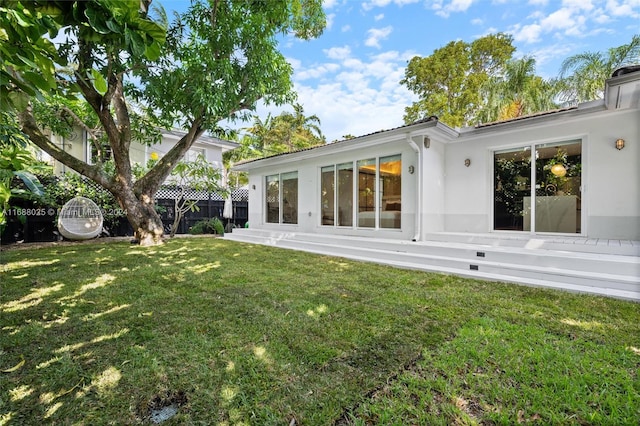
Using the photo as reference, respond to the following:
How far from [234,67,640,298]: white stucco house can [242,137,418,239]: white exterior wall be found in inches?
1.2


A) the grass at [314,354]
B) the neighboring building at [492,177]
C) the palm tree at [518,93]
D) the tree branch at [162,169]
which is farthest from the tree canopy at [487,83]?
the grass at [314,354]

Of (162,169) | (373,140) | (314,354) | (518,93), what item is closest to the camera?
(314,354)

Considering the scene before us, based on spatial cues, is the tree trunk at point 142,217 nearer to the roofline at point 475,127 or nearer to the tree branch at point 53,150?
the tree branch at point 53,150

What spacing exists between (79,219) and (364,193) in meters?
8.69

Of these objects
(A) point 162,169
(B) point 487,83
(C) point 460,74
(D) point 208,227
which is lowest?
(D) point 208,227

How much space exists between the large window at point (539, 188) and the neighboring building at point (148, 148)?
10.1 metres

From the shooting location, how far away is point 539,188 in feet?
20.0

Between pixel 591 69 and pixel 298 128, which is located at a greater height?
pixel 591 69

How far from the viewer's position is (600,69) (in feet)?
51.0

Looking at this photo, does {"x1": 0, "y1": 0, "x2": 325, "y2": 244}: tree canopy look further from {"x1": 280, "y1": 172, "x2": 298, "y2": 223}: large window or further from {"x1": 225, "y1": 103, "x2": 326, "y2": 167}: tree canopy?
{"x1": 225, "y1": 103, "x2": 326, "y2": 167}: tree canopy

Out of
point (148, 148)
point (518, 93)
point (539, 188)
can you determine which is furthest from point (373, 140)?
point (518, 93)

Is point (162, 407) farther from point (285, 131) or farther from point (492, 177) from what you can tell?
point (285, 131)

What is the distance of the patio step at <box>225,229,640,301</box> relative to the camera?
13.0 ft

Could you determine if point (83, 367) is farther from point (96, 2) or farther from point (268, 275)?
point (268, 275)
